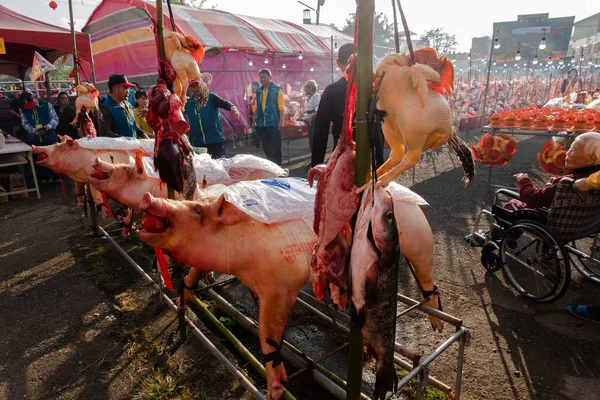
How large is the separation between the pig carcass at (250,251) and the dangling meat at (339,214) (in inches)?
21.0

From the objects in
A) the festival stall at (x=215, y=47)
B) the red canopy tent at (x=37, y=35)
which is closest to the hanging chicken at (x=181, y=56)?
the red canopy tent at (x=37, y=35)

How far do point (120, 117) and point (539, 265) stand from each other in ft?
17.1

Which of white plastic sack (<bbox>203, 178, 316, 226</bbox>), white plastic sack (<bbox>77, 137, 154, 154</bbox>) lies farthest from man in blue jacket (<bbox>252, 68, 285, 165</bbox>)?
white plastic sack (<bbox>203, 178, 316, 226</bbox>)

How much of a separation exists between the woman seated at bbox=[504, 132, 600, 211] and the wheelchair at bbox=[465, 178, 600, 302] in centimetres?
12

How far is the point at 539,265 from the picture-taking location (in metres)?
3.72

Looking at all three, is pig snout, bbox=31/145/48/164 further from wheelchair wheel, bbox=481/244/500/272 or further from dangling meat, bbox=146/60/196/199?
wheelchair wheel, bbox=481/244/500/272

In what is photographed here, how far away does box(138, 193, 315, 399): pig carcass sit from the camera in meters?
1.85

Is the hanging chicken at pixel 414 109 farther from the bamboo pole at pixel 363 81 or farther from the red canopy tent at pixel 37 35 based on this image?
the red canopy tent at pixel 37 35

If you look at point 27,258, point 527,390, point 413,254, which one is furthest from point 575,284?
point 27,258

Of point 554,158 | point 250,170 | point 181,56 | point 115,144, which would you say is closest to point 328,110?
point 250,170

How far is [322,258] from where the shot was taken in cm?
138

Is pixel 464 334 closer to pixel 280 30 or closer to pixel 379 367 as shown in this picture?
pixel 379 367

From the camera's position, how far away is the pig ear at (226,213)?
190 centimetres

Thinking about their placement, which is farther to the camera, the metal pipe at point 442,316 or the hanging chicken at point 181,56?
the hanging chicken at point 181,56
